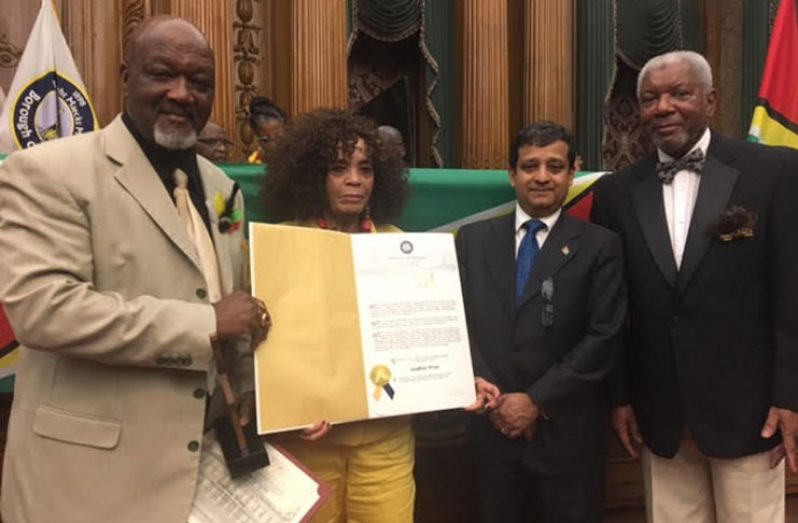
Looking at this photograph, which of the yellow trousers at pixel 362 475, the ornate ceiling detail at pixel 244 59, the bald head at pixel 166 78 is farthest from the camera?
the ornate ceiling detail at pixel 244 59

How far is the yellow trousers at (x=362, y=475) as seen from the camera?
197cm

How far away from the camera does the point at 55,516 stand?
1.50 m

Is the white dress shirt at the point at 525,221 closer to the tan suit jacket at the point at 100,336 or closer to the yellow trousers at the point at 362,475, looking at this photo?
the yellow trousers at the point at 362,475

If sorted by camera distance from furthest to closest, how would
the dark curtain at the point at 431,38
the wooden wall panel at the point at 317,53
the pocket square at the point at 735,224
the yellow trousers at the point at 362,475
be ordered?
the dark curtain at the point at 431,38, the wooden wall panel at the point at 317,53, the pocket square at the point at 735,224, the yellow trousers at the point at 362,475

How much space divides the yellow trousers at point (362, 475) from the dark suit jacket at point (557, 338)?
353mm

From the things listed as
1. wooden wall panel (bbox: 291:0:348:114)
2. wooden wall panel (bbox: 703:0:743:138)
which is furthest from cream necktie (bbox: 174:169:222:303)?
wooden wall panel (bbox: 703:0:743:138)

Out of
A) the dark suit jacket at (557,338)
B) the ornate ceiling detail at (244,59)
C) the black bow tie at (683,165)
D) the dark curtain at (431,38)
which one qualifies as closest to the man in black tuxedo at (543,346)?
the dark suit jacket at (557,338)

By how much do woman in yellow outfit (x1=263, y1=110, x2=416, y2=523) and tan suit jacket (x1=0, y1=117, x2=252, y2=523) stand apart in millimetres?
382

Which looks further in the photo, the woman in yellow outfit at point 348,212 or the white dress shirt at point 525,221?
the white dress shirt at point 525,221

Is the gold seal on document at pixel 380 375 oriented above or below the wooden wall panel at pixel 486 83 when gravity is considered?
below

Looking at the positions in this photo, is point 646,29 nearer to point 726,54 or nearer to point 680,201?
point 726,54

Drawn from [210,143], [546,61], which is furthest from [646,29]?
[210,143]

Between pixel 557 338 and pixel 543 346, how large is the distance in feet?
0.16

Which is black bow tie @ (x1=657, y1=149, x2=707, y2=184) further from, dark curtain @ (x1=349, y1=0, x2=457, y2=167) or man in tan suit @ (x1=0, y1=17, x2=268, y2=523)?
dark curtain @ (x1=349, y1=0, x2=457, y2=167)
